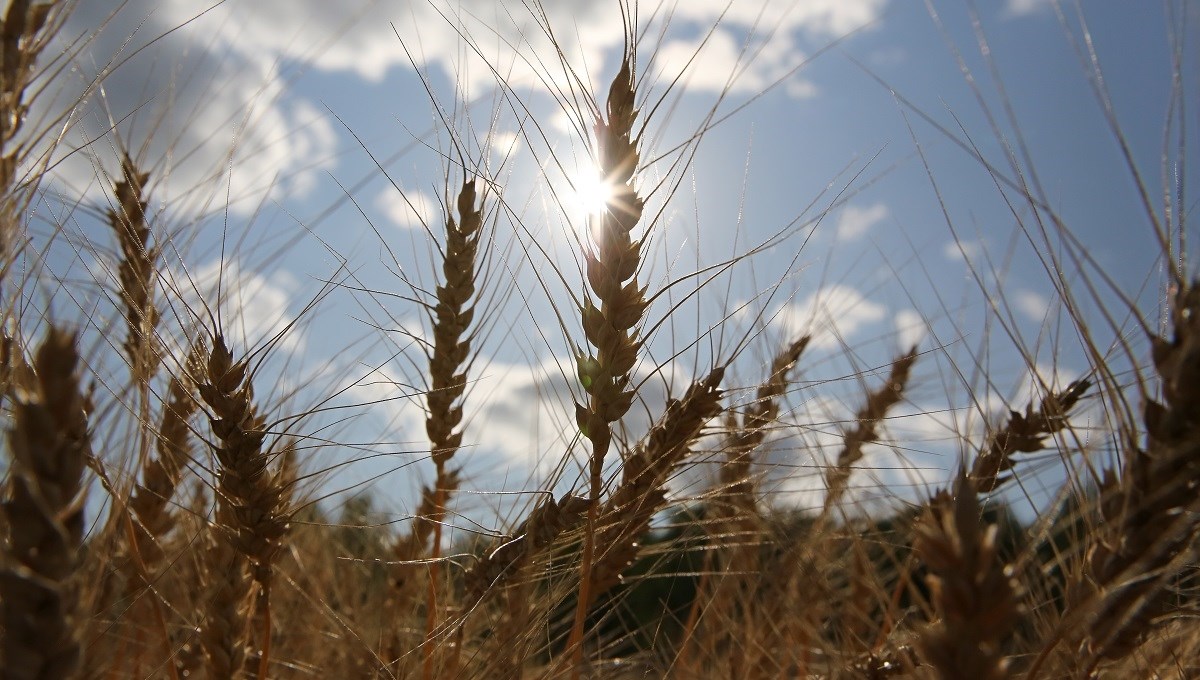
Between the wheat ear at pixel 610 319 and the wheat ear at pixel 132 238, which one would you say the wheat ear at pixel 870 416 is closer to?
the wheat ear at pixel 610 319

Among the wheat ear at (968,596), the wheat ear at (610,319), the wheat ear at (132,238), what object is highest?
the wheat ear at (132,238)

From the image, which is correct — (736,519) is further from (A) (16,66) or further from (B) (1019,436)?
(A) (16,66)

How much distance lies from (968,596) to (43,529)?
3.84 ft

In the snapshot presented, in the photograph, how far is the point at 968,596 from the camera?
3.23 ft

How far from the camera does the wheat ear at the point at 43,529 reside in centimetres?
103

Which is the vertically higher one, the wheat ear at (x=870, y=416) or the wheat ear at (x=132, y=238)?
the wheat ear at (x=132, y=238)

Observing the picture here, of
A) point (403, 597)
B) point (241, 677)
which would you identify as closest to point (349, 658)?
point (403, 597)

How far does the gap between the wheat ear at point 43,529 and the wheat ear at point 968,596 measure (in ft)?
3.58

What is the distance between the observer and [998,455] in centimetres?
181

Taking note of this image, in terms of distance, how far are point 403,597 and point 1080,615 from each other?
2.25 m

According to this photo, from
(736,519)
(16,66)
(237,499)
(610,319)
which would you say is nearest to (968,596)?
(610,319)

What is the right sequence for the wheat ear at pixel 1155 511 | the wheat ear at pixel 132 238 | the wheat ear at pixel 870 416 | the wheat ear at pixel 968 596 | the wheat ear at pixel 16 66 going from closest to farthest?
the wheat ear at pixel 968 596 < the wheat ear at pixel 1155 511 < the wheat ear at pixel 16 66 < the wheat ear at pixel 132 238 < the wheat ear at pixel 870 416

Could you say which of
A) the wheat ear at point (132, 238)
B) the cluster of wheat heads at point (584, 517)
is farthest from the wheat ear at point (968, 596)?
the wheat ear at point (132, 238)

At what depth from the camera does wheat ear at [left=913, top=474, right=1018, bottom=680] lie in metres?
0.98
